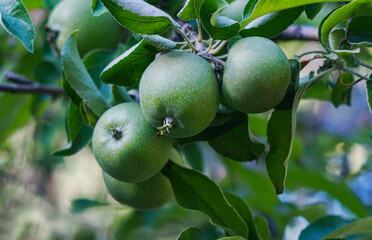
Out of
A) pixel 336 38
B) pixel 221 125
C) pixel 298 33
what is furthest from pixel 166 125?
pixel 298 33

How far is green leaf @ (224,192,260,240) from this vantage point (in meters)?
1.10

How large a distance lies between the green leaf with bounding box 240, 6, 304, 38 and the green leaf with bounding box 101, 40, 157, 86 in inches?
7.8

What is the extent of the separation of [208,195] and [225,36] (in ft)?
1.09

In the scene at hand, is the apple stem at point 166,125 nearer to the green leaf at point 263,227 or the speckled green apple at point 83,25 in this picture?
→ the green leaf at point 263,227

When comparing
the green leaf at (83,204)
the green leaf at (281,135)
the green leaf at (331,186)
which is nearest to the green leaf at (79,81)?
the green leaf at (281,135)

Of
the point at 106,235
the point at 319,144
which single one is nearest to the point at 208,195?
the point at 106,235

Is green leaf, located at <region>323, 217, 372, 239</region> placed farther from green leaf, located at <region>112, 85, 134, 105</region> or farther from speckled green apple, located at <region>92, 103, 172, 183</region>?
green leaf, located at <region>112, 85, 134, 105</region>

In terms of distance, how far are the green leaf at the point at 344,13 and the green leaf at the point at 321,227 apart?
49cm

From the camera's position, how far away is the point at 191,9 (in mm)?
848

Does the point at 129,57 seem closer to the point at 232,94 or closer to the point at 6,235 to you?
the point at 232,94

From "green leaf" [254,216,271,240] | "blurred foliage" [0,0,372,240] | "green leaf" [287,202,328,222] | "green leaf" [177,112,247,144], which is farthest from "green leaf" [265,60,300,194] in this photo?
"green leaf" [287,202,328,222]

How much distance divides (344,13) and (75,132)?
65cm

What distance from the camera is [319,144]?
2500 mm

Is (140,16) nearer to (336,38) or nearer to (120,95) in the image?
(120,95)
